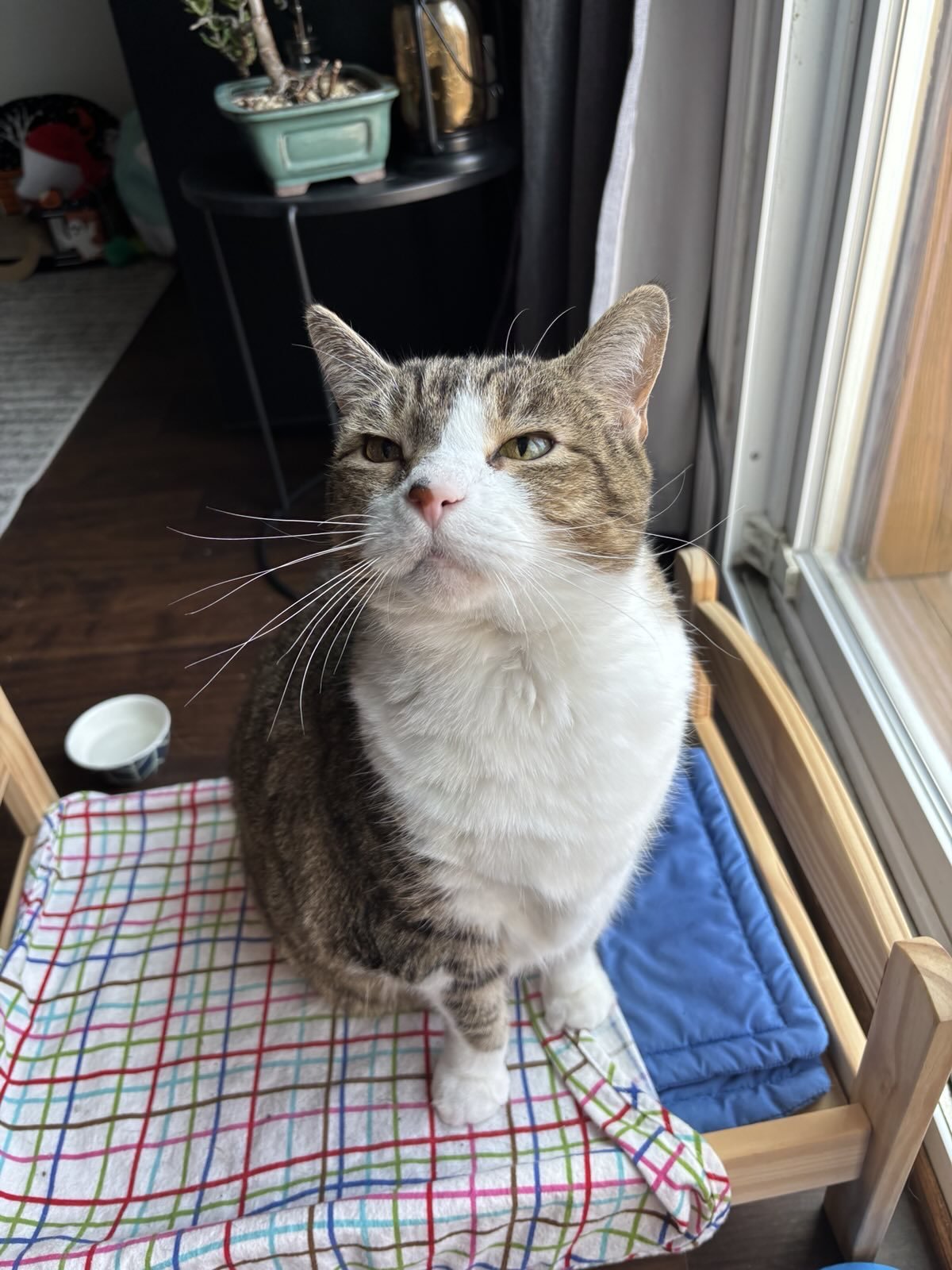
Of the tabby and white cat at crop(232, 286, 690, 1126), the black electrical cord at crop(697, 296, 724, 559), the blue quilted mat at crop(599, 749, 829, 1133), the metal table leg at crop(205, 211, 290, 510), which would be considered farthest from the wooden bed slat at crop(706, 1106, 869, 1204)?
the metal table leg at crop(205, 211, 290, 510)

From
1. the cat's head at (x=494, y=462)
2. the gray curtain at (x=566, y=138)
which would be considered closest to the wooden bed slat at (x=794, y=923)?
the cat's head at (x=494, y=462)

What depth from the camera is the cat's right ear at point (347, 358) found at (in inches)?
34.8

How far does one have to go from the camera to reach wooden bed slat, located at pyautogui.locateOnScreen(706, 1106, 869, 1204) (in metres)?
0.90

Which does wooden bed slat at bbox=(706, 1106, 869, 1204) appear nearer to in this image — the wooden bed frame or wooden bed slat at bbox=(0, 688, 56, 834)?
the wooden bed frame

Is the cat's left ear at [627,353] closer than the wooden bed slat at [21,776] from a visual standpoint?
Yes

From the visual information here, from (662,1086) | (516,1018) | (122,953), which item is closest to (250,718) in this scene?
(122,953)

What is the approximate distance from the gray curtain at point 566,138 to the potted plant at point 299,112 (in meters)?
0.28

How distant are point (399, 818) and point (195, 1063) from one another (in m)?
0.48

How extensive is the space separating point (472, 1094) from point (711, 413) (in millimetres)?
1157

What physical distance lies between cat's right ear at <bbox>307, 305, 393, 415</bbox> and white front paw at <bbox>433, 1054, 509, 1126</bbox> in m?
0.69

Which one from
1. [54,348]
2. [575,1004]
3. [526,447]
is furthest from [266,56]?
[54,348]

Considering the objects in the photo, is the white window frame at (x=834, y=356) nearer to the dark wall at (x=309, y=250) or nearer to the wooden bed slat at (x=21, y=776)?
the dark wall at (x=309, y=250)

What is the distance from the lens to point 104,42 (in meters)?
3.77

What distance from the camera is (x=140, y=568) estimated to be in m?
2.27
